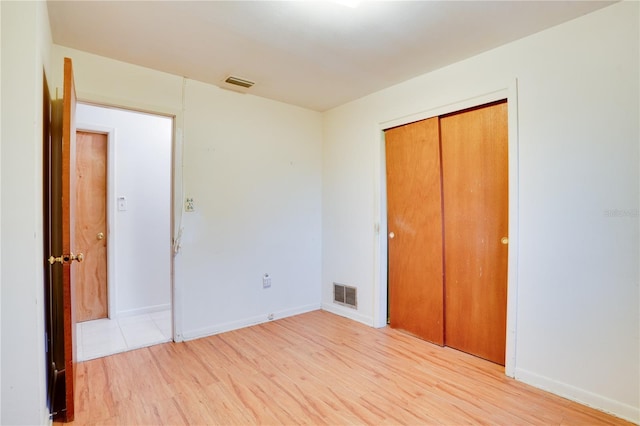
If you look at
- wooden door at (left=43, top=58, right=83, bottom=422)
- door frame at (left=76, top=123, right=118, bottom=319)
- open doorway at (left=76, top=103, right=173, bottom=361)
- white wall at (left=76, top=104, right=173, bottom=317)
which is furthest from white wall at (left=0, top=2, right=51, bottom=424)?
door frame at (left=76, top=123, right=118, bottom=319)

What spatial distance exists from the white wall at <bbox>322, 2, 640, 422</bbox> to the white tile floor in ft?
9.90

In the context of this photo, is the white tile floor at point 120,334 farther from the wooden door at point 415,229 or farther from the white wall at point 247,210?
the wooden door at point 415,229

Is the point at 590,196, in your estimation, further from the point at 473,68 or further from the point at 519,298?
the point at 473,68

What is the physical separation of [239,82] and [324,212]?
67.3 inches

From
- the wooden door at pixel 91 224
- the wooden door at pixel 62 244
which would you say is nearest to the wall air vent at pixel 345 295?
the wooden door at pixel 62 244

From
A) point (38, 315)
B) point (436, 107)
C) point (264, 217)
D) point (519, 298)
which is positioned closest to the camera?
point (38, 315)

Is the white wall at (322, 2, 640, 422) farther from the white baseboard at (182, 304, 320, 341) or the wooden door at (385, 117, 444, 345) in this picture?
the white baseboard at (182, 304, 320, 341)

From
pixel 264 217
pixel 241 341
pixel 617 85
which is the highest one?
pixel 617 85

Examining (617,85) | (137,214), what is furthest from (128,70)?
(617,85)

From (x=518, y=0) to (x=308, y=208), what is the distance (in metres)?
2.64

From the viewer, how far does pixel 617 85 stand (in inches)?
74.1

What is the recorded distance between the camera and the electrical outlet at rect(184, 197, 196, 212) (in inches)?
117

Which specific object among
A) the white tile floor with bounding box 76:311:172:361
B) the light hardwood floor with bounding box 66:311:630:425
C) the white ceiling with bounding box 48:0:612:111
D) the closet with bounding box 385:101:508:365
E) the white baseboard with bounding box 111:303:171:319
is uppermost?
the white ceiling with bounding box 48:0:612:111

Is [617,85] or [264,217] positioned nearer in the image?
[617,85]
